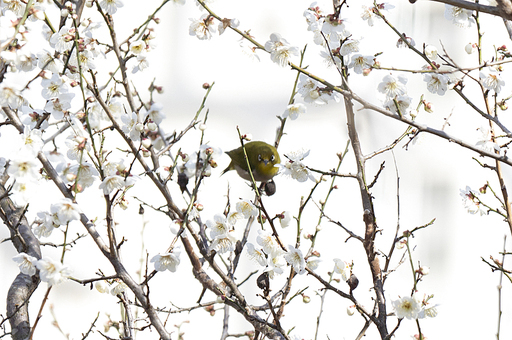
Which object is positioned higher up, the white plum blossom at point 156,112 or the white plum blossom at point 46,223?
the white plum blossom at point 156,112

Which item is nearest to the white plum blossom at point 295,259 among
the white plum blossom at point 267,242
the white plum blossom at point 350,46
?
the white plum blossom at point 267,242

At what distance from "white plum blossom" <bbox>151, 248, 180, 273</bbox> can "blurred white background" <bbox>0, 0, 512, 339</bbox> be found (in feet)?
5.75

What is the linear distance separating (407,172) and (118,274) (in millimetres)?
2322

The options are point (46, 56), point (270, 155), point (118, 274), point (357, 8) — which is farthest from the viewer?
point (357, 8)

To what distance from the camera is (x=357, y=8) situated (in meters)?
3.06

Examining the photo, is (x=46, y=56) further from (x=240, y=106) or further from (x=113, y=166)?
(x=240, y=106)

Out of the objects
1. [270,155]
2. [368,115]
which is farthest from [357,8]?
[270,155]

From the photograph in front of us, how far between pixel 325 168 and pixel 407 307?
1.85 m

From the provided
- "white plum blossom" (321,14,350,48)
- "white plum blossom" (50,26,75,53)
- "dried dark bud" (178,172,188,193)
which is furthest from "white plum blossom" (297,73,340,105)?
"white plum blossom" (50,26,75,53)

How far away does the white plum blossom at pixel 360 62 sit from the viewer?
1350 millimetres

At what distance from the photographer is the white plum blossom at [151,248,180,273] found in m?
1.28

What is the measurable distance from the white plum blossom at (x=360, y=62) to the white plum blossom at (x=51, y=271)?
3.01 ft

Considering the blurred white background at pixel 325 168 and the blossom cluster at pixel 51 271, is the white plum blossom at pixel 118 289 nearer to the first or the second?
the blossom cluster at pixel 51 271

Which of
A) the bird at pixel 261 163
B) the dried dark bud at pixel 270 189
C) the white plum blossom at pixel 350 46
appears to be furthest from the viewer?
the bird at pixel 261 163
